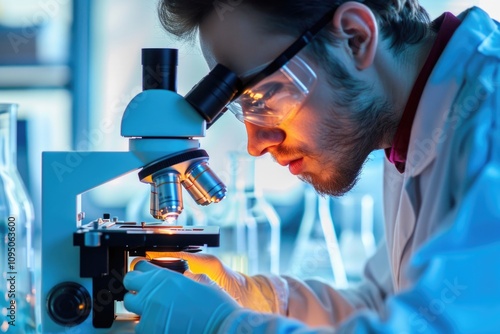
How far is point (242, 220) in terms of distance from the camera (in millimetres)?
2021

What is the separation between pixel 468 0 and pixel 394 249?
4.92 feet

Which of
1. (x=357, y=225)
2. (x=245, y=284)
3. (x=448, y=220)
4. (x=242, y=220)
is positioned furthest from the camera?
(x=357, y=225)

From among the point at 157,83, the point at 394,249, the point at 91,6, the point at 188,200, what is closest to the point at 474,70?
the point at 394,249

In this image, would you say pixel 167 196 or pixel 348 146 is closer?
pixel 167 196

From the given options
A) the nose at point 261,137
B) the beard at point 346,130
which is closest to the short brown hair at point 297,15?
the beard at point 346,130

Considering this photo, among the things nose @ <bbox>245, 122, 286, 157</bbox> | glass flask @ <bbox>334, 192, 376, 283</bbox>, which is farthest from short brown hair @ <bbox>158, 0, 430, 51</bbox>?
glass flask @ <bbox>334, 192, 376, 283</bbox>

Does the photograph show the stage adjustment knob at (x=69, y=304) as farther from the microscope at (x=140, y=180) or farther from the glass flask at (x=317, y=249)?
the glass flask at (x=317, y=249)

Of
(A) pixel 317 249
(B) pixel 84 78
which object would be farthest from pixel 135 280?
(B) pixel 84 78

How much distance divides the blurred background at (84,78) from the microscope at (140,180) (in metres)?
1.50

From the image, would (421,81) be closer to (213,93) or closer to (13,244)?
(213,93)

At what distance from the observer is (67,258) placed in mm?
1318

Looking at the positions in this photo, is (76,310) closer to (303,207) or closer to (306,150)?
(306,150)

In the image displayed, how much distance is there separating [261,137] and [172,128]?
27 cm

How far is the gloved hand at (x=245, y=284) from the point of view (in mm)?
1564
